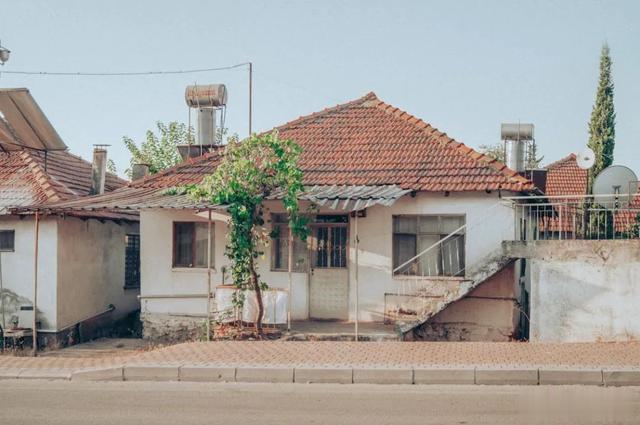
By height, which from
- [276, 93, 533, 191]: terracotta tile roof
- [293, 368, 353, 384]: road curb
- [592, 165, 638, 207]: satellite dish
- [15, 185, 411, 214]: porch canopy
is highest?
[276, 93, 533, 191]: terracotta tile roof

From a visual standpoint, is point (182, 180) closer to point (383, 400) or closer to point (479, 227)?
point (479, 227)

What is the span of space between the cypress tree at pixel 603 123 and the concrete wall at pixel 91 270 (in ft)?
48.6

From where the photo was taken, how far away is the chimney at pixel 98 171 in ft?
64.6

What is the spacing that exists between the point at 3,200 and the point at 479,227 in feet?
37.3

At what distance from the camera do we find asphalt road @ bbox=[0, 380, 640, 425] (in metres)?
8.46

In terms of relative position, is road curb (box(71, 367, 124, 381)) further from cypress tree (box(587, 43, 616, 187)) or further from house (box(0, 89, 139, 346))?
cypress tree (box(587, 43, 616, 187))

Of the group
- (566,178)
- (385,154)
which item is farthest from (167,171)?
(566,178)

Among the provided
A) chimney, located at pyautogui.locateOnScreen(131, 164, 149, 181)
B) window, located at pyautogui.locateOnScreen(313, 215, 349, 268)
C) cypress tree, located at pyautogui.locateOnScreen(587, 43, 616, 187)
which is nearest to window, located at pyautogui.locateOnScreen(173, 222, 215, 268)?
window, located at pyautogui.locateOnScreen(313, 215, 349, 268)

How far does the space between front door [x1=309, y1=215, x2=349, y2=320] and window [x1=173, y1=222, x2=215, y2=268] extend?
109 inches

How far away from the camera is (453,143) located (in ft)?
58.4

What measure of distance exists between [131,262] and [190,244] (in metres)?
4.65

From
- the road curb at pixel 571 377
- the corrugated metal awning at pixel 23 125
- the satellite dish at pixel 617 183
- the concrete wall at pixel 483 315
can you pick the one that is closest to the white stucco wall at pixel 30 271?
the corrugated metal awning at pixel 23 125

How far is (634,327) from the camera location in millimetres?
13398

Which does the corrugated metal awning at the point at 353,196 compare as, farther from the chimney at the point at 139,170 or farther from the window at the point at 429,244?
→ the chimney at the point at 139,170
